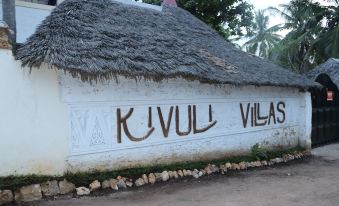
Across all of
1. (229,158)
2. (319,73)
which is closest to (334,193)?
(229,158)

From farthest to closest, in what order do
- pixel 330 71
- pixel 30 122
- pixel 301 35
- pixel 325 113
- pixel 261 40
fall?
pixel 261 40, pixel 301 35, pixel 330 71, pixel 325 113, pixel 30 122

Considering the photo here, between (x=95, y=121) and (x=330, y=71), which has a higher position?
(x=330, y=71)

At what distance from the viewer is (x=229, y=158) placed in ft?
34.2

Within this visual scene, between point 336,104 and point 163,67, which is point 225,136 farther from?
point 336,104

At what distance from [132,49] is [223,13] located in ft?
43.2

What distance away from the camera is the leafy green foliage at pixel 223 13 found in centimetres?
1970

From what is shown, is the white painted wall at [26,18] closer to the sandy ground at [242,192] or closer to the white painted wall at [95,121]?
the white painted wall at [95,121]

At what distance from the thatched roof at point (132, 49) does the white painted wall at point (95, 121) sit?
1.27 feet

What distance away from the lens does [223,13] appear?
20.7 metres

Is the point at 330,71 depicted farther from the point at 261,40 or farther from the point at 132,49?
the point at 261,40

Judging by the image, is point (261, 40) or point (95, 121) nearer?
point (95, 121)

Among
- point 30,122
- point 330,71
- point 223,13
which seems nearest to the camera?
point 30,122

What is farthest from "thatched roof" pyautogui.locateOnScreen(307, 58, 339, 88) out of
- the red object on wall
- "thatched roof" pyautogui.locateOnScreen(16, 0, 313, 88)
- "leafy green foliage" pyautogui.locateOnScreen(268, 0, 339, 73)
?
"leafy green foliage" pyautogui.locateOnScreen(268, 0, 339, 73)

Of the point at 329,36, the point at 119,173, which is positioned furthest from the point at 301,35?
the point at 119,173
